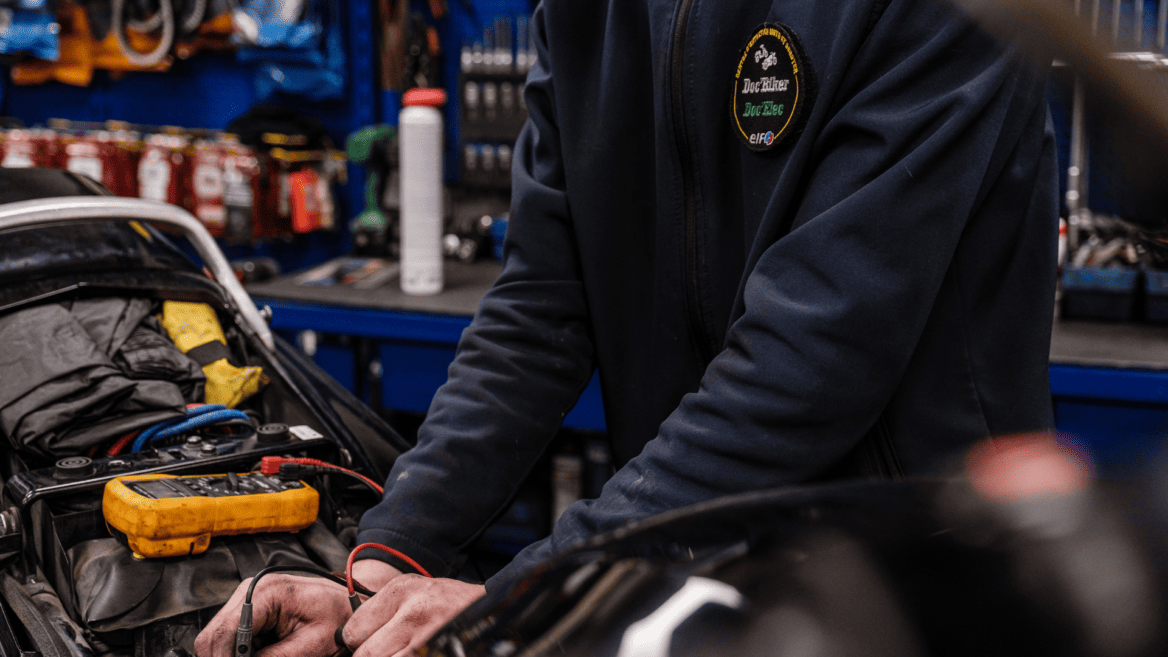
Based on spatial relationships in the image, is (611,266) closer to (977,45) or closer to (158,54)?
(977,45)

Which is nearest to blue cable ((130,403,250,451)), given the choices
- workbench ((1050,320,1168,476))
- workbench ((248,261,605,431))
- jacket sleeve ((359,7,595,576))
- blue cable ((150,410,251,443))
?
blue cable ((150,410,251,443))

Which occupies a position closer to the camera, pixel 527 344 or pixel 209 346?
pixel 527 344

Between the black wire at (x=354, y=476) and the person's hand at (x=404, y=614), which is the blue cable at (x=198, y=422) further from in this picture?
the person's hand at (x=404, y=614)

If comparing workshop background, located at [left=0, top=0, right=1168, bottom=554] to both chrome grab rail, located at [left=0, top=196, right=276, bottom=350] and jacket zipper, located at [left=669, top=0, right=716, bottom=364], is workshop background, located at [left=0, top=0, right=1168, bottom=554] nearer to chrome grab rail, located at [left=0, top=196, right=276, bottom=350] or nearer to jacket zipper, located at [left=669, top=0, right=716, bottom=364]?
chrome grab rail, located at [left=0, top=196, right=276, bottom=350]

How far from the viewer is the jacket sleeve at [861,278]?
0.60 metres

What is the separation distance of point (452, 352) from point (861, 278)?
5.32ft

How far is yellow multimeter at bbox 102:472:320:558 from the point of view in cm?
69

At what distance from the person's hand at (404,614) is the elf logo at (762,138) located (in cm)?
40

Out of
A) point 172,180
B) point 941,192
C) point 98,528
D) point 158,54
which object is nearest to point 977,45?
point 941,192

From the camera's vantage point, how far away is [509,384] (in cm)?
83

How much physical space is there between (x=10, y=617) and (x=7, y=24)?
287 centimetres

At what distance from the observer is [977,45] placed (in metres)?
0.60

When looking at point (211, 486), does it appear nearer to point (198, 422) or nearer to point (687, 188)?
point (198, 422)

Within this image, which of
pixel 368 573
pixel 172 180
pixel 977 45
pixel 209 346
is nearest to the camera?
pixel 977 45
